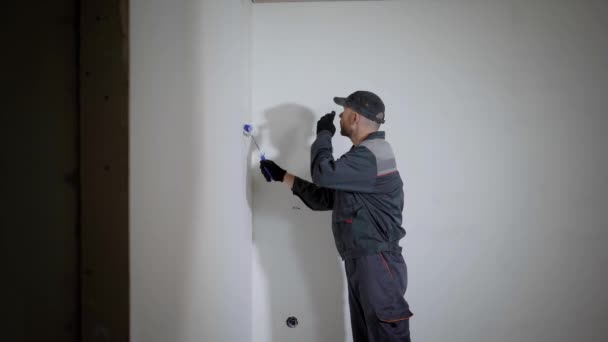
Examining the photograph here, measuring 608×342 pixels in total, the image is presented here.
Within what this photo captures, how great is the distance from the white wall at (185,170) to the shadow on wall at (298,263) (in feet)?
1.14

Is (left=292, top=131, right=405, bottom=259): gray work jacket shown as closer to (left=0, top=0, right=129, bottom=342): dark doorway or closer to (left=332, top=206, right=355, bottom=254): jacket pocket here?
(left=332, top=206, right=355, bottom=254): jacket pocket

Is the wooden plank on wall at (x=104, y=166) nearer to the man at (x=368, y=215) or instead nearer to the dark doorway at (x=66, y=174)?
the dark doorway at (x=66, y=174)

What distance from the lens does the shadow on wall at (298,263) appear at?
1.64m

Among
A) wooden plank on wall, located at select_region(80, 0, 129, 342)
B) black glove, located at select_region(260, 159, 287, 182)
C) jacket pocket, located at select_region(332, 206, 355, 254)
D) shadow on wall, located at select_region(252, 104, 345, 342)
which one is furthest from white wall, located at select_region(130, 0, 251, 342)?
jacket pocket, located at select_region(332, 206, 355, 254)

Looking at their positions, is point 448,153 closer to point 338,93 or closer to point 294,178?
point 338,93

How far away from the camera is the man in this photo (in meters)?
1.20

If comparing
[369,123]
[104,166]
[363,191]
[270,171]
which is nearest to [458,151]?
[369,123]

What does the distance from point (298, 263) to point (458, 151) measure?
1.09 m

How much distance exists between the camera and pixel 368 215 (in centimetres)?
127

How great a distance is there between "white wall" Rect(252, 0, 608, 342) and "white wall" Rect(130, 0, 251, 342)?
1.29ft

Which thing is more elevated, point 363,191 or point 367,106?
point 367,106

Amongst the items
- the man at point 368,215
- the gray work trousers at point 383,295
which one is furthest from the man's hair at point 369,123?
the gray work trousers at point 383,295

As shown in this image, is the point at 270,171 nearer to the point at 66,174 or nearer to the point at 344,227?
the point at 344,227

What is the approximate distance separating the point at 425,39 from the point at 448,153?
2.11ft
